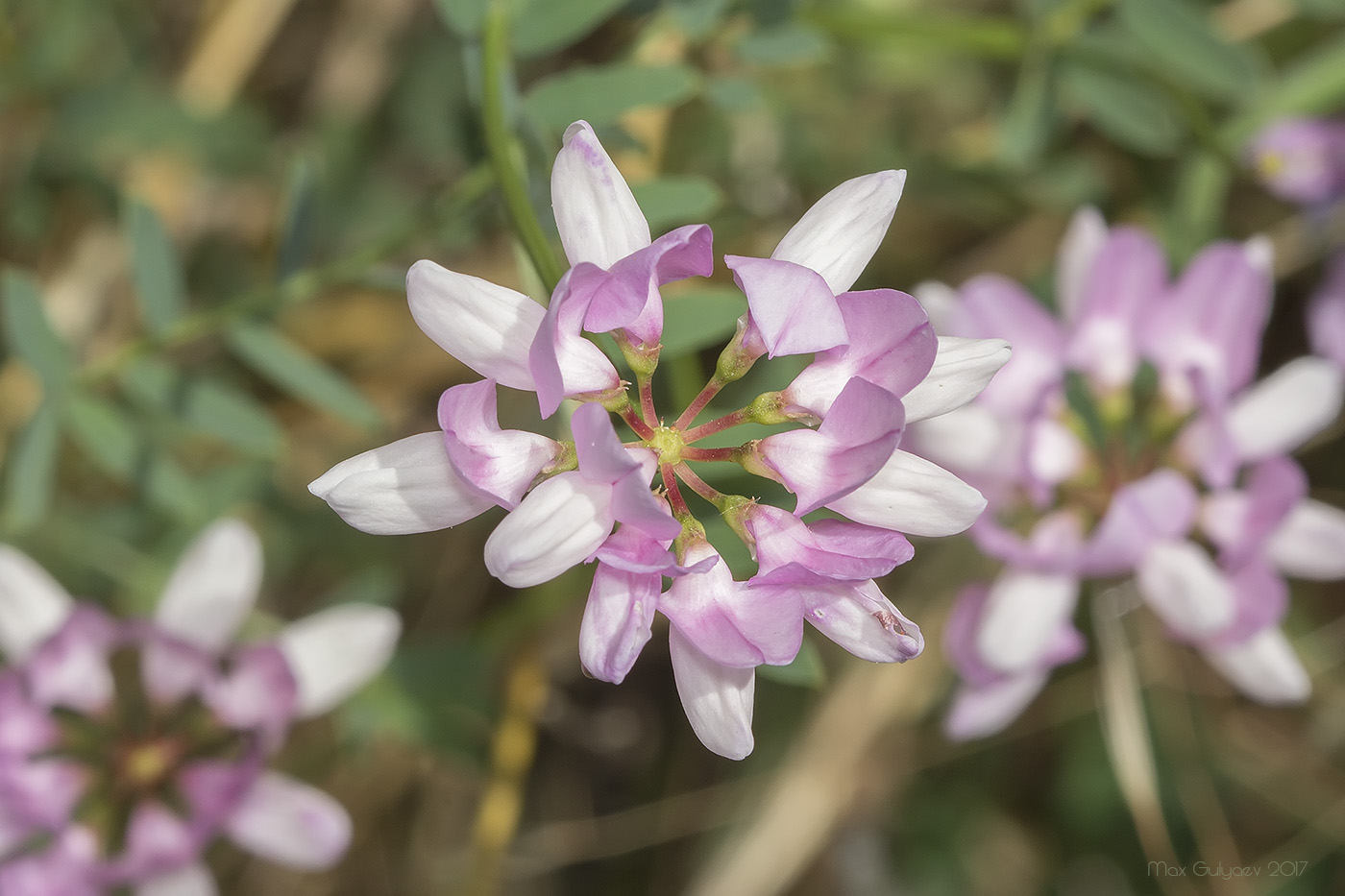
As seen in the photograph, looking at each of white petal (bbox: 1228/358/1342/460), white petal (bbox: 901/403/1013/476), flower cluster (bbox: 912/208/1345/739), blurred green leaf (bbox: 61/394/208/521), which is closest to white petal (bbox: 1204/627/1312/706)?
flower cluster (bbox: 912/208/1345/739)

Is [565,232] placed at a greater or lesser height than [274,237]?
greater

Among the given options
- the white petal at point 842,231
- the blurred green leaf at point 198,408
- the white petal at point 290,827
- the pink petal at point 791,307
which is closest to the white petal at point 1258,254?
the white petal at point 842,231

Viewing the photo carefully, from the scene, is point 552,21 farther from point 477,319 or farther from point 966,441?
point 966,441

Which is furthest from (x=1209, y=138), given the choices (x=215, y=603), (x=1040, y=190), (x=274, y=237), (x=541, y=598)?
(x=274, y=237)

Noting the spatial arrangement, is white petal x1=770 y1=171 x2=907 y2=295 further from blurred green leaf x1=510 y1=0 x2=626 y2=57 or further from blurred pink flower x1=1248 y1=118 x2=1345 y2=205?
blurred pink flower x1=1248 y1=118 x2=1345 y2=205

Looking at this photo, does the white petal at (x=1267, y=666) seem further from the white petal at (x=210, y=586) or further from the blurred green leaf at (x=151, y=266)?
the blurred green leaf at (x=151, y=266)

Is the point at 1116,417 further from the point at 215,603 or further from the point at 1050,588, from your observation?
the point at 215,603
